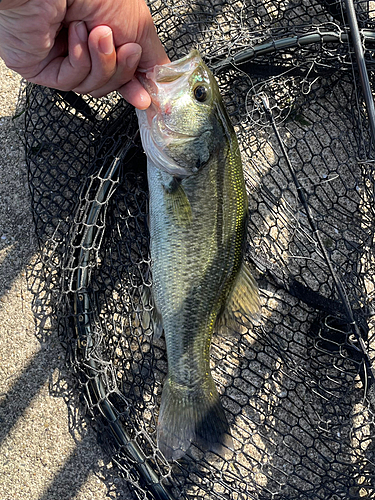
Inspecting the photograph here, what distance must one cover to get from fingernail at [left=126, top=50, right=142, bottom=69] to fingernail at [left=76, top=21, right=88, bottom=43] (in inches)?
6.9

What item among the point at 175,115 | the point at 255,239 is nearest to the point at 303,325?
the point at 255,239

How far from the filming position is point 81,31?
1.46 meters

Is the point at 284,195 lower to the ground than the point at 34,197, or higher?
lower

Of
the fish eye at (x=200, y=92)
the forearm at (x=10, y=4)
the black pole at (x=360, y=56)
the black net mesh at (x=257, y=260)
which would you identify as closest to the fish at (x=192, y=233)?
the fish eye at (x=200, y=92)

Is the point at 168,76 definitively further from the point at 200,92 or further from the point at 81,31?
the point at 81,31

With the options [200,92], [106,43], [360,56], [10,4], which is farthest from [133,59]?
[360,56]

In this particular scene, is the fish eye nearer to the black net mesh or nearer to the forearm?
the black net mesh

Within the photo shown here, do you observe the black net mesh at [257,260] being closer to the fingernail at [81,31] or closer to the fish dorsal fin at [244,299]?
the fish dorsal fin at [244,299]

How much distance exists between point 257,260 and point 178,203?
756 mm

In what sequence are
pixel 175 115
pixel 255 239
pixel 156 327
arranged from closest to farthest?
pixel 175 115 → pixel 156 327 → pixel 255 239

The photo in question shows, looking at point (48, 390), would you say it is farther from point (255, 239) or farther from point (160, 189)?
point (255, 239)

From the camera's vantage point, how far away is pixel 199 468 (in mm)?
2094

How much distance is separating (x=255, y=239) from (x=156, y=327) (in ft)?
2.74

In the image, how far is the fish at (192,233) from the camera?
5.41ft
